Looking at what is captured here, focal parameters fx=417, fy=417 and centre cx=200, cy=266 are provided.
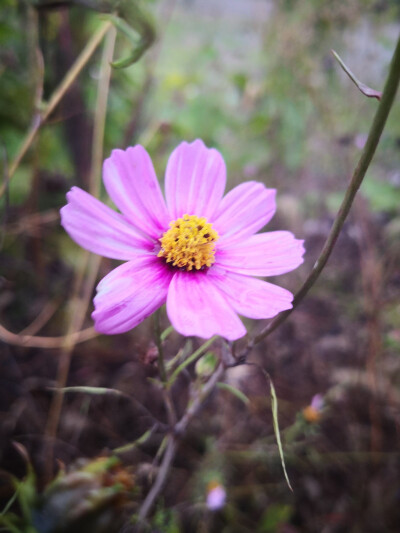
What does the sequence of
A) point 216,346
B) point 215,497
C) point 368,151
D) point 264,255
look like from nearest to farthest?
point 368,151 → point 264,255 → point 216,346 → point 215,497

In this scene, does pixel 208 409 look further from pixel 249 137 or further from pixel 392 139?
pixel 392 139

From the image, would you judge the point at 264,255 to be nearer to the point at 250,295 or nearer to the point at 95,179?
the point at 250,295

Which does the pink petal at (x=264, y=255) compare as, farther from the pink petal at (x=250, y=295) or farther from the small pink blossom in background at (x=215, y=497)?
the small pink blossom in background at (x=215, y=497)

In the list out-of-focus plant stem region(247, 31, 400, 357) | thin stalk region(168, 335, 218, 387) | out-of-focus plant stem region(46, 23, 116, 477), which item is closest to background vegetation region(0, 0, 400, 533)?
out-of-focus plant stem region(46, 23, 116, 477)

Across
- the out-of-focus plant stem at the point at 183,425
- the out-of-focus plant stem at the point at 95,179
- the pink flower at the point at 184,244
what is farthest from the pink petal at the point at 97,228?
the out-of-focus plant stem at the point at 95,179

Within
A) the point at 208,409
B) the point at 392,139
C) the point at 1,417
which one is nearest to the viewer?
the point at 1,417

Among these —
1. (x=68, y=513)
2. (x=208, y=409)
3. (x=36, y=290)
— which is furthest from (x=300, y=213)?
(x=68, y=513)

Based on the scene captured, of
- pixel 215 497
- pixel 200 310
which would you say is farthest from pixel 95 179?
pixel 215 497
